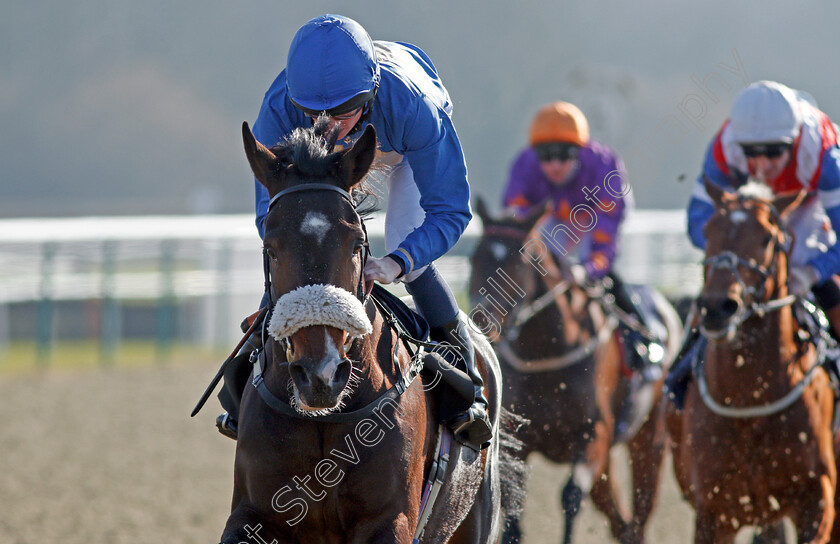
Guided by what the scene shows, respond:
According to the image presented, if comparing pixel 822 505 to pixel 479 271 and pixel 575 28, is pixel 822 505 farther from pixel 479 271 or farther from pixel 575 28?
pixel 575 28

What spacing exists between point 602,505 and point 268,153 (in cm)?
342

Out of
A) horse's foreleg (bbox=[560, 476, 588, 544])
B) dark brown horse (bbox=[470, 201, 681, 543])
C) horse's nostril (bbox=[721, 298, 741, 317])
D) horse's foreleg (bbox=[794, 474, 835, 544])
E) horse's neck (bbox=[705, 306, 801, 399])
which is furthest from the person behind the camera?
dark brown horse (bbox=[470, 201, 681, 543])

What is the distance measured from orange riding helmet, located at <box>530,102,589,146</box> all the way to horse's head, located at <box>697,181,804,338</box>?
7.42 ft

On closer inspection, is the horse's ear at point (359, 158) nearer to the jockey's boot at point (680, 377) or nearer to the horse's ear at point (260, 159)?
the horse's ear at point (260, 159)

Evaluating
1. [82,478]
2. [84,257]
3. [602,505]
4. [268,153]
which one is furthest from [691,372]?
[84,257]

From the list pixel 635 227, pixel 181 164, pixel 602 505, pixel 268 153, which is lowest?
pixel 181 164

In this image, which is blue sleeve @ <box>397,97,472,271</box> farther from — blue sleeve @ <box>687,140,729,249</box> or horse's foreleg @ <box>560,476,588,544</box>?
horse's foreleg @ <box>560,476,588,544</box>

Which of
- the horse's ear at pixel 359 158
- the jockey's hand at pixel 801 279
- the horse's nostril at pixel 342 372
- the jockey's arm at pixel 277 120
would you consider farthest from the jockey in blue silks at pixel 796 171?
the horse's nostril at pixel 342 372

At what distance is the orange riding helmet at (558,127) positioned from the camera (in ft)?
22.3

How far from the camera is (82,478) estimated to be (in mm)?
6824

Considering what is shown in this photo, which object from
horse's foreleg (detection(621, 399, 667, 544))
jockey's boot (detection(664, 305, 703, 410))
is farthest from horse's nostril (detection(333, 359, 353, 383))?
horse's foreleg (detection(621, 399, 667, 544))

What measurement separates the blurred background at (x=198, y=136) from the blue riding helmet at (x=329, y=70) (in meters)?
3.14

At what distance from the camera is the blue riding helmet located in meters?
2.71

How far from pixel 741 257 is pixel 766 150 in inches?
26.2
